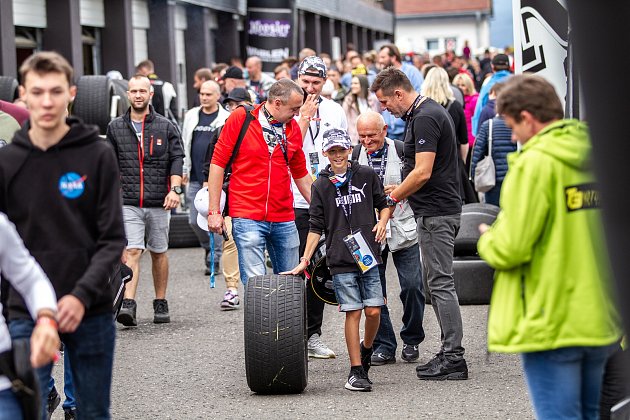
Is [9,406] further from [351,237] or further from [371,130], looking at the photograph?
[371,130]

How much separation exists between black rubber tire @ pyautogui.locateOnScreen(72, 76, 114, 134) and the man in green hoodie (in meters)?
13.0

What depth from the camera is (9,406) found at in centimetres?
310

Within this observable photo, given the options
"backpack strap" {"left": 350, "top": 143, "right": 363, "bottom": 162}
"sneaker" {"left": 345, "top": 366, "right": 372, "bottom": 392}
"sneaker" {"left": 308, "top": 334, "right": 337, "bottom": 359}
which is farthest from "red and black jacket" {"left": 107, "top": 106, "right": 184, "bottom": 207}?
"sneaker" {"left": 345, "top": 366, "right": 372, "bottom": 392}

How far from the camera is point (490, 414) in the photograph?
19.2 feet

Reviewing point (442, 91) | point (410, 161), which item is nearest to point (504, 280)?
point (410, 161)

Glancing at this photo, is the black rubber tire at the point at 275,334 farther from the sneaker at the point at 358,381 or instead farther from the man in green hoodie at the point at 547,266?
the man in green hoodie at the point at 547,266

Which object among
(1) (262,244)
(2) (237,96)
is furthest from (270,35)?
(1) (262,244)

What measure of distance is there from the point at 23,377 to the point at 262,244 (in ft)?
14.2

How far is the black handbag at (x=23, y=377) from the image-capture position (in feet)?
10.1

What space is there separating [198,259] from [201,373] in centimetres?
643

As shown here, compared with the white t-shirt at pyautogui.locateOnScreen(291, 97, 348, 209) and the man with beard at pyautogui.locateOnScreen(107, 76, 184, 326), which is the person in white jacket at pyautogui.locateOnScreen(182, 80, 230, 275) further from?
the white t-shirt at pyautogui.locateOnScreen(291, 97, 348, 209)

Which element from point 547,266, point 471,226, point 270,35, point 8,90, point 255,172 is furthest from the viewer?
point 270,35

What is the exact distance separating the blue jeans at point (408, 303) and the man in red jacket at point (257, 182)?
0.76 m

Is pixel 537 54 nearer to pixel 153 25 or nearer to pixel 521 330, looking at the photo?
pixel 521 330
